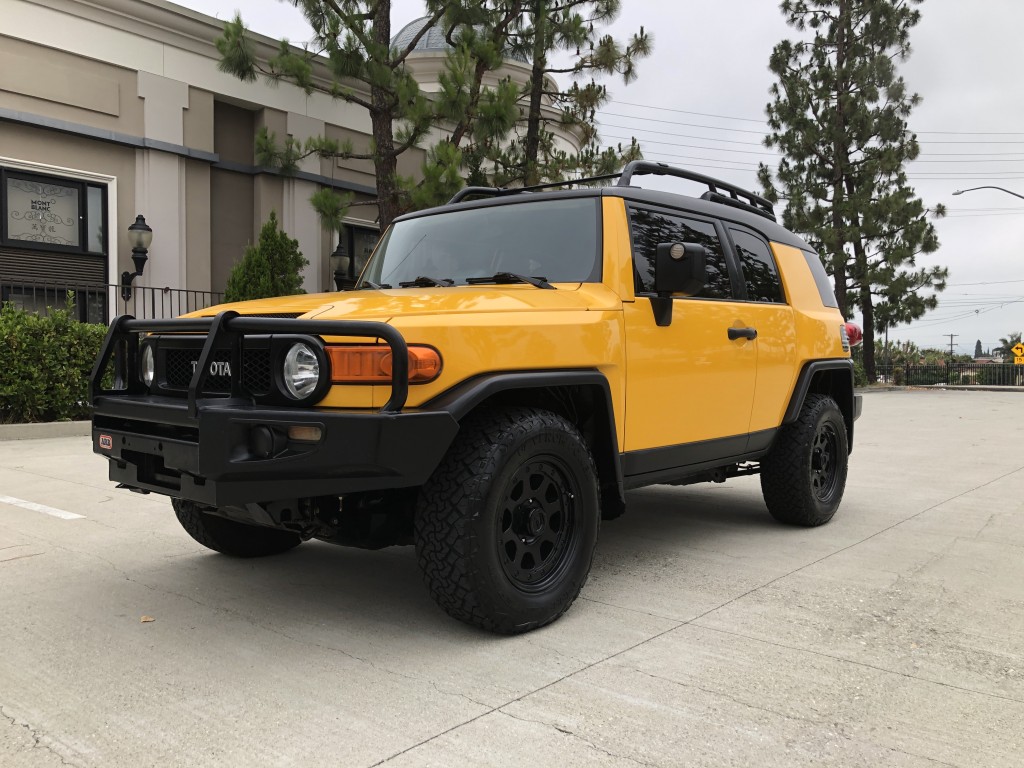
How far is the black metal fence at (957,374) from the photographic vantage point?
34.9m

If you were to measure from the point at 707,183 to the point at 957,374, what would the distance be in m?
35.1

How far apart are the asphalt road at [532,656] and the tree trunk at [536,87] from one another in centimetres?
982

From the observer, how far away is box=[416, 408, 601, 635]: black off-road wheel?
10.2 feet

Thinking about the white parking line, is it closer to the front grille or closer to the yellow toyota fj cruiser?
the yellow toyota fj cruiser

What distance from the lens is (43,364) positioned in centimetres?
1012

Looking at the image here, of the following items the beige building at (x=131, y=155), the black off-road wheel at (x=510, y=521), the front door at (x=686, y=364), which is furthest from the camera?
the beige building at (x=131, y=155)

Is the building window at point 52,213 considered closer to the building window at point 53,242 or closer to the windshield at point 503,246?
the building window at point 53,242

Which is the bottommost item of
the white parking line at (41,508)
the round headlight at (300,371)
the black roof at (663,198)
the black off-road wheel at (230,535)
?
the white parking line at (41,508)

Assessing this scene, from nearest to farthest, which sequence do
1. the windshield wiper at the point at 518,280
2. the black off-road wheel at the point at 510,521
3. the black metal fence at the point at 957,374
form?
the black off-road wheel at the point at 510,521, the windshield wiper at the point at 518,280, the black metal fence at the point at 957,374

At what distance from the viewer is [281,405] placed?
9.87 feet

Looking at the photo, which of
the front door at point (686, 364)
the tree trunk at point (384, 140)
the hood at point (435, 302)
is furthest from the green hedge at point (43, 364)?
the front door at point (686, 364)

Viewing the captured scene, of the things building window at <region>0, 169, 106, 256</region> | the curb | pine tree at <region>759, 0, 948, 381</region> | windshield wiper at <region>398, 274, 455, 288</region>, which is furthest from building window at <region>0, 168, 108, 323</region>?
pine tree at <region>759, 0, 948, 381</region>

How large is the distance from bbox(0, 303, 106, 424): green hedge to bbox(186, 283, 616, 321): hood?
24.6ft

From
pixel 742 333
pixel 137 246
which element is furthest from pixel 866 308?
pixel 742 333
